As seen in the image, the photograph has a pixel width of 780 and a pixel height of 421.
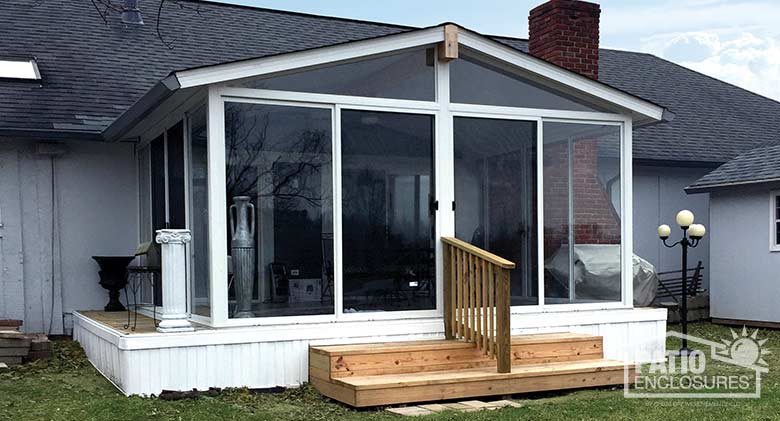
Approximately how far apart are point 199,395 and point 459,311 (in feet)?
7.21

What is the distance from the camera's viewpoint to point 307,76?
281 inches

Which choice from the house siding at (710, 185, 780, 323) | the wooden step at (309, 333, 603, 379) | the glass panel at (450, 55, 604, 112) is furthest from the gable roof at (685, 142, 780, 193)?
the wooden step at (309, 333, 603, 379)

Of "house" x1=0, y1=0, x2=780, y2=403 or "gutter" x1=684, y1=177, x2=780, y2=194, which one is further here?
"gutter" x1=684, y1=177, x2=780, y2=194

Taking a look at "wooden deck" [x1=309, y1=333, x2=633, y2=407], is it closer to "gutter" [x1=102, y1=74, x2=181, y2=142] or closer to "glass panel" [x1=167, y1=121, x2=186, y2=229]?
"glass panel" [x1=167, y1=121, x2=186, y2=229]

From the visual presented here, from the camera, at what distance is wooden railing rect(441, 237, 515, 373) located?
667 cm

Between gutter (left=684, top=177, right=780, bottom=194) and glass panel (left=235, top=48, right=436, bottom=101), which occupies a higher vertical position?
glass panel (left=235, top=48, right=436, bottom=101)

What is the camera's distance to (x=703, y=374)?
7.70 m

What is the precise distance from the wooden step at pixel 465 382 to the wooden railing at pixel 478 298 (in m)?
0.16

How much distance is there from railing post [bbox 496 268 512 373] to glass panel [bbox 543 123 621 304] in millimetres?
1482

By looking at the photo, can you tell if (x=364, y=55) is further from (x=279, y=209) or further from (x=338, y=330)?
(x=338, y=330)

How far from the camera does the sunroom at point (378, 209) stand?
6797mm

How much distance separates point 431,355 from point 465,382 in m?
0.48

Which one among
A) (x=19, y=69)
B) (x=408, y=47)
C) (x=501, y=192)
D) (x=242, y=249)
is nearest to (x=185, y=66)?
(x=19, y=69)

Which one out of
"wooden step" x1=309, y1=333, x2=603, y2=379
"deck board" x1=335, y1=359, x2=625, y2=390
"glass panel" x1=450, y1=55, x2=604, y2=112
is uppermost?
"glass panel" x1=450, y1=55, x2=604, y2=112
